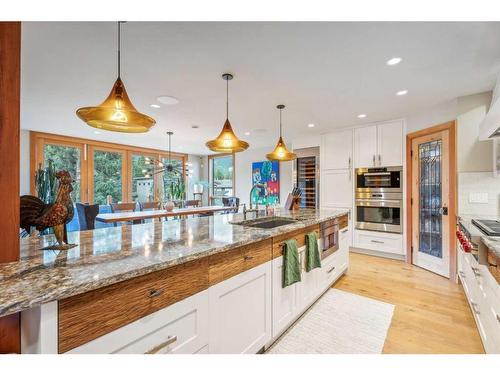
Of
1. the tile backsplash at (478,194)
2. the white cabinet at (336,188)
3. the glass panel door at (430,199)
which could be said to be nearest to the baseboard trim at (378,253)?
the glass panel door at (430,199)

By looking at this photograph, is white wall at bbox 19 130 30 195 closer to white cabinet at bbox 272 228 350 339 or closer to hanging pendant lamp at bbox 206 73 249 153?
hanging pendant lamp at bbox 206 73 249 153

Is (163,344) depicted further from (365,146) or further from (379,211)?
(365,146)

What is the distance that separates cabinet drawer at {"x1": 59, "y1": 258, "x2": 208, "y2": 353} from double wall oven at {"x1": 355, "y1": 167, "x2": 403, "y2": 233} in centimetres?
369

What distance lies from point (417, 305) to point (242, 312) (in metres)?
2.04

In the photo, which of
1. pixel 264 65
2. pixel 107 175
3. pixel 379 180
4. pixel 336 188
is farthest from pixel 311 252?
pixel 107 175

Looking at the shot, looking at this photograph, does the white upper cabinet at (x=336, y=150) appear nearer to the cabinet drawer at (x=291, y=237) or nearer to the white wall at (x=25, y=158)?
the cabinet drawer at (x=291, y=237)

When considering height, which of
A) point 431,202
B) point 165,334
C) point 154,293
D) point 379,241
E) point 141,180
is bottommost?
point 379,241

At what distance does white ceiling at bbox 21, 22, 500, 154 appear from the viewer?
1.69m

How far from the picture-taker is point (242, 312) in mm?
1421

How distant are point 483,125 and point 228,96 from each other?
2503 millimetres

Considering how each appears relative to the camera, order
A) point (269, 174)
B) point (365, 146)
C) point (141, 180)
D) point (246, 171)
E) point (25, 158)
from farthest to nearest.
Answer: point (246, 171) < point (141, 180) < point (269, 174) < point (25, 158) < point (365, 146)

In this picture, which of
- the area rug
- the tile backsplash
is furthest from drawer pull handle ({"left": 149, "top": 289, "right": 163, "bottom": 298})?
the tile backsplash

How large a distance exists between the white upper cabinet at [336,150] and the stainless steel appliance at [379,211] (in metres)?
0.65
